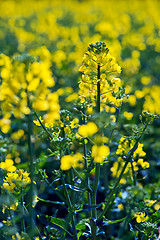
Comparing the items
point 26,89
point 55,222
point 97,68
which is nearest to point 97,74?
point 97,68

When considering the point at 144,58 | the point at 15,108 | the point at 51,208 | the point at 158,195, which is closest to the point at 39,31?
the point at 144,58

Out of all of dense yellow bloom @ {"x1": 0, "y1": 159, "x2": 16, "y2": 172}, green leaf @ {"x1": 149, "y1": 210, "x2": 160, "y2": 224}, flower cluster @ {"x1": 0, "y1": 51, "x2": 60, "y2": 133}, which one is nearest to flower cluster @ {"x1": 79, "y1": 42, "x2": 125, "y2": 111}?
flower cluster @ {"x1": 0, "y1": 51, "x2": 60, "y2": 133}

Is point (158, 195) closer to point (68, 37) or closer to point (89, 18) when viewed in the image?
point (68, 37)

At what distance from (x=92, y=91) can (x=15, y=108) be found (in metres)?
0.60

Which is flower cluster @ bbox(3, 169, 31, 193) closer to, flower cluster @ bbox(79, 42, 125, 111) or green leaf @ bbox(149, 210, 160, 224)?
flower cluster @ bbox(79, 42, 125, 111)

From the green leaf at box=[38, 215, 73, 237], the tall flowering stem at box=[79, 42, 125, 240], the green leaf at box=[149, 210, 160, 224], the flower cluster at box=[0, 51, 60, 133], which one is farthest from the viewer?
the green leaf at box=[149, 210, 160, 224]

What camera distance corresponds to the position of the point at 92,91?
1.83 meters

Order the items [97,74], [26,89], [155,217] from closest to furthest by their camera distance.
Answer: [26,89], [97,74], [155,217]

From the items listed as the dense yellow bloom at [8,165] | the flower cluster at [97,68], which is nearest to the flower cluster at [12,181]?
the dense yellow bloom at [8,165]

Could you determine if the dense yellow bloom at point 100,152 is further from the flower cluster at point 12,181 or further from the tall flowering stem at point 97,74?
the flower cluster at point 12,181

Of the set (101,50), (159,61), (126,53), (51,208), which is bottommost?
(51,208)

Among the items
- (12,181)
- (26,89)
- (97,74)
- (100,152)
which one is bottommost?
(12,181)

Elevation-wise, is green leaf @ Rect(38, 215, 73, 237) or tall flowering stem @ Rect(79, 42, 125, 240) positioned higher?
tall flowering stem @ Rect(79, 42, 125, 240)

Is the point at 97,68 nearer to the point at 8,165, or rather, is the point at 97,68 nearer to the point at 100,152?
the point at 100,152
